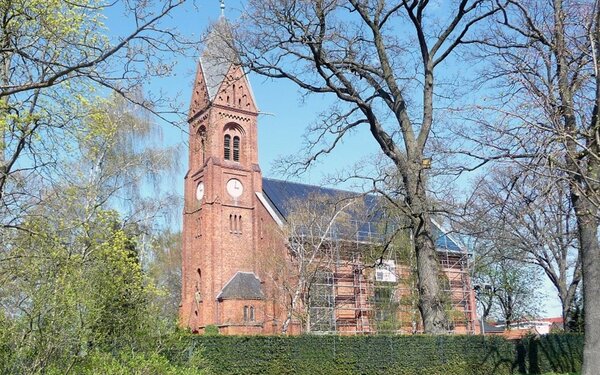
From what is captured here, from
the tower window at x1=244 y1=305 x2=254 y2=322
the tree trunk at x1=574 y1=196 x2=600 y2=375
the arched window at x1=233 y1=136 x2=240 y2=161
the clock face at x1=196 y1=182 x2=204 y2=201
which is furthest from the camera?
the arched window at x1=233 y1=136 x2=240 y2=161

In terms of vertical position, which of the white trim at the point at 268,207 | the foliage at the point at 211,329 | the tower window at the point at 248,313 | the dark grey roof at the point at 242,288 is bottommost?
the foliage at the point at 211,329

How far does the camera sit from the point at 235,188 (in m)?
38.6

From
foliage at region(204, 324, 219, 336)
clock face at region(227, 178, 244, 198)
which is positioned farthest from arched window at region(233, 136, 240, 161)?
foliage at region(204, 324, 219, 336)

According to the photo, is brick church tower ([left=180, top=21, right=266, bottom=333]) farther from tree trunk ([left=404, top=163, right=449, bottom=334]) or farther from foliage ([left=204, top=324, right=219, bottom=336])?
tree trunk ([left=404, top=163, right=449, bottom=334])

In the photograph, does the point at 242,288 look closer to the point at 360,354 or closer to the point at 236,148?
the point at 236,148

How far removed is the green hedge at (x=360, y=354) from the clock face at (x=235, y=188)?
23.0 m

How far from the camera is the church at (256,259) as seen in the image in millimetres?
31250

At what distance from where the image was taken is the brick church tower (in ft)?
114

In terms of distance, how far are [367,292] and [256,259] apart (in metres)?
7.05

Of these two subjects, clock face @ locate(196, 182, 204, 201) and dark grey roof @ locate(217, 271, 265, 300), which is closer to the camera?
dark grey roof @ locate(217, 271, 265, 300)

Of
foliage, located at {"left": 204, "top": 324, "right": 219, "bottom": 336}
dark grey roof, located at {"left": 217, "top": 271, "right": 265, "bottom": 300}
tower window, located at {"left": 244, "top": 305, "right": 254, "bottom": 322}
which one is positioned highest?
dark grey roof, located at {"left": 217, "top": 271, "right": 265, "bottom": 300}

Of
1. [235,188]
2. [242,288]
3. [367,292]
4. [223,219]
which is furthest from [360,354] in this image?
[235,188]

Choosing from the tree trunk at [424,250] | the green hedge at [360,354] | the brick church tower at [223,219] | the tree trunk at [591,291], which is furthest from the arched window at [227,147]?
the tree trunk at [591,291]

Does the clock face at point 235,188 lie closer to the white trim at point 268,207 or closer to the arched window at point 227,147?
the white trim at point 268,207
